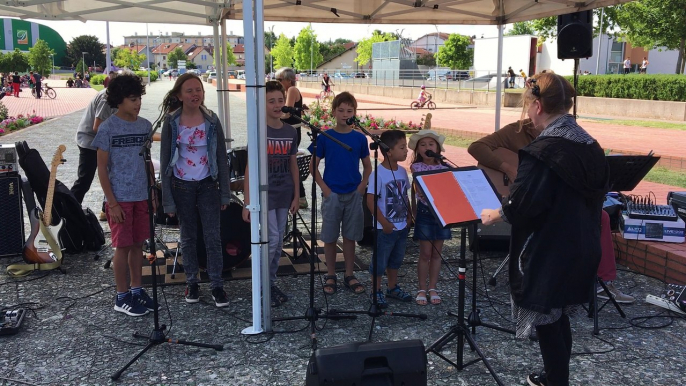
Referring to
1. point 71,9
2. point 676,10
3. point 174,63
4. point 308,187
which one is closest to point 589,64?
point 676,10

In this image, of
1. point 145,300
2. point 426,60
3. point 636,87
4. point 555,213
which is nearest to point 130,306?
point 145,300

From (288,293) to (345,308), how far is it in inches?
22.9

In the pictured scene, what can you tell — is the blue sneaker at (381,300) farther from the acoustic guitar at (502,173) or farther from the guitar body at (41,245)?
the guitar body at (41,245)

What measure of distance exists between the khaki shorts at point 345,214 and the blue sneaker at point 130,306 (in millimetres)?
1571

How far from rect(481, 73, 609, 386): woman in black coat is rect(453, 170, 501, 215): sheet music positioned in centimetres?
40

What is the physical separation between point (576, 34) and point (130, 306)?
559cm

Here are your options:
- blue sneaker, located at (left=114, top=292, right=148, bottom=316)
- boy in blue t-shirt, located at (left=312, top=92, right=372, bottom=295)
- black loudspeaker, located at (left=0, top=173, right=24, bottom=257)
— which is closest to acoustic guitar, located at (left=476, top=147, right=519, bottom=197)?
Result: boy in blue t-shirt, located at (left=312, top=92, right=372, bottom=295)

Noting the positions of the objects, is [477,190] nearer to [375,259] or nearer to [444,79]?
[375,259]

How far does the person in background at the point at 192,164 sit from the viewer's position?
14.1 feet

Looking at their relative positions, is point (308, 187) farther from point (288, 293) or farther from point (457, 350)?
point (457, 350)

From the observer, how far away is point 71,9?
6.65 metres

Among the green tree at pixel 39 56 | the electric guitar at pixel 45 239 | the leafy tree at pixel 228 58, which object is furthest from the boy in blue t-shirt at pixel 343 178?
the green tree at pixel 39 56

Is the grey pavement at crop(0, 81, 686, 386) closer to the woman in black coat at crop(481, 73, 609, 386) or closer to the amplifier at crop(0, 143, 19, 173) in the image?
the woman in black coat at crop(481, 73, 609, 386)

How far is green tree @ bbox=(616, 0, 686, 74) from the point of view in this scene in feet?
78.0
